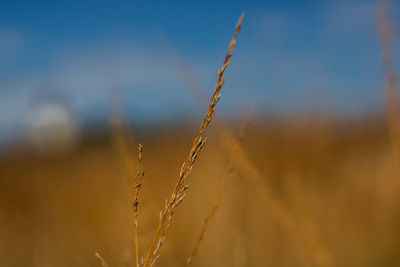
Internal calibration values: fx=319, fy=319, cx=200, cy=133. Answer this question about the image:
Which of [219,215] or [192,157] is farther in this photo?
[219,215]

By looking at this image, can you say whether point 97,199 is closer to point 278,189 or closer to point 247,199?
point 247,199

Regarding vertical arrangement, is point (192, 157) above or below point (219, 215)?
above

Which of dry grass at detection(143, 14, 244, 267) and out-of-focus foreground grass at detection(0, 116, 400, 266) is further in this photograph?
out-of-focus foreground grass at detection(0, 116, 400, 266)

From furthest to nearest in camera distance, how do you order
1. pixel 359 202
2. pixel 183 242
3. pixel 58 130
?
pixel 58 130, pixel 359 202, pixel 183 242

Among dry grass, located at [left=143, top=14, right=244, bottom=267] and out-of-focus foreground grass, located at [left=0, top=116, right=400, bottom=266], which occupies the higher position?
dry grass, located at [left=143, top=14, right=244, bottom=267]

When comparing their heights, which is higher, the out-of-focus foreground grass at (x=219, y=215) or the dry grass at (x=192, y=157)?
the dry grass at (x=192, y=157)

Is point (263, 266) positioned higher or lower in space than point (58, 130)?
lower

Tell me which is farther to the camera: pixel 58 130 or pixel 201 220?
pixel 58 130

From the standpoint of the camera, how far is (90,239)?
9.40 feet

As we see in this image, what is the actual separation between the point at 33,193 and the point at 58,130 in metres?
12.9

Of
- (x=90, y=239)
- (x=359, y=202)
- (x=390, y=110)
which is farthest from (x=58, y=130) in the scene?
(x=390, y=110)

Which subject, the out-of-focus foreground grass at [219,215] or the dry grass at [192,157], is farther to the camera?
the out-of-focus foreground grass at [219,215]

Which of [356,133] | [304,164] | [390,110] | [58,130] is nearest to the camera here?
[390,110]

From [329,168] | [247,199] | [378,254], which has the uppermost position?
[247,199]
